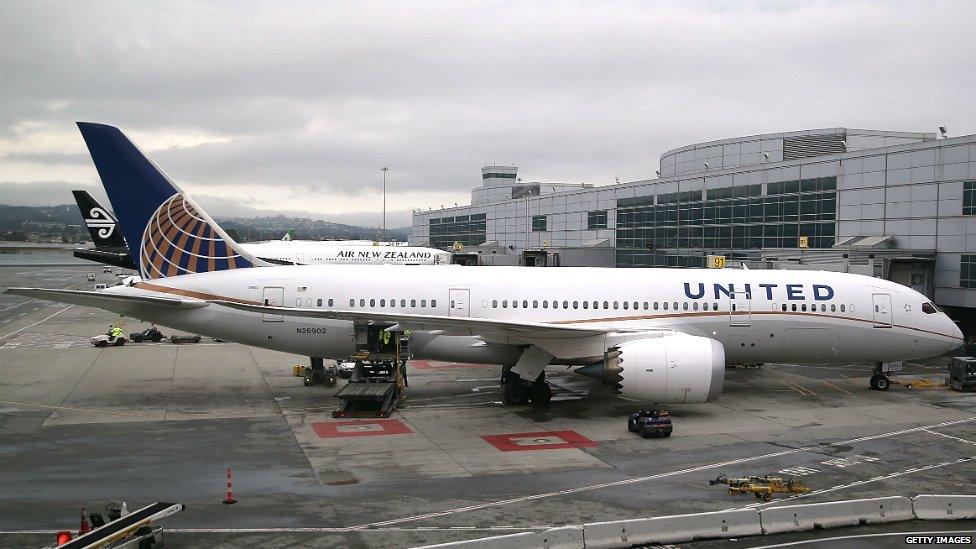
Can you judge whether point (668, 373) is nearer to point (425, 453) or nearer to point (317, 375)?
point (425, 453)

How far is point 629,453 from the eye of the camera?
19.6 metres

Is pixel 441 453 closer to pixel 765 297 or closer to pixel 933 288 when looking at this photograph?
pixel 765 297

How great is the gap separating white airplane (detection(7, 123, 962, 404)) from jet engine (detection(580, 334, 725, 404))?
1.87 meters

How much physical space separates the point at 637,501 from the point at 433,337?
11.6 meters

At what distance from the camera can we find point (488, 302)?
26.3 m

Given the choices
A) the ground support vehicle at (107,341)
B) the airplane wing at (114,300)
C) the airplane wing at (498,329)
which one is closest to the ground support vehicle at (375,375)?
the airplane wing at (498,329)

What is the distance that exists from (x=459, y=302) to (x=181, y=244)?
10.5 meters

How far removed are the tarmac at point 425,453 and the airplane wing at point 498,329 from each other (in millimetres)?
2323

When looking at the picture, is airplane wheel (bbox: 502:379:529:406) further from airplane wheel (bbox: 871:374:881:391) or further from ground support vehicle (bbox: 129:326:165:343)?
ground support vehicle (bbox: 129:326:165:343)

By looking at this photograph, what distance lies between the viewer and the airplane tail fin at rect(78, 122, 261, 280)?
84.8 feet

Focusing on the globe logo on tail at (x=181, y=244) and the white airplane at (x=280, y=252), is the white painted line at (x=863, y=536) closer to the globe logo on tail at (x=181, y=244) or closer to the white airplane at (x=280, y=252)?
the globe logo on tail at (x=181, y=244)

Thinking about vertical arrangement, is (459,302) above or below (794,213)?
below

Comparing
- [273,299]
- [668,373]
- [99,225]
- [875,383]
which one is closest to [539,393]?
[668,373]

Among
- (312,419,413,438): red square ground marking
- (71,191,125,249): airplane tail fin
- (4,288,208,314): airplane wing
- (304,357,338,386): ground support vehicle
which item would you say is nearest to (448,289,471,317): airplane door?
(312,419,413,438): red square ground marking
